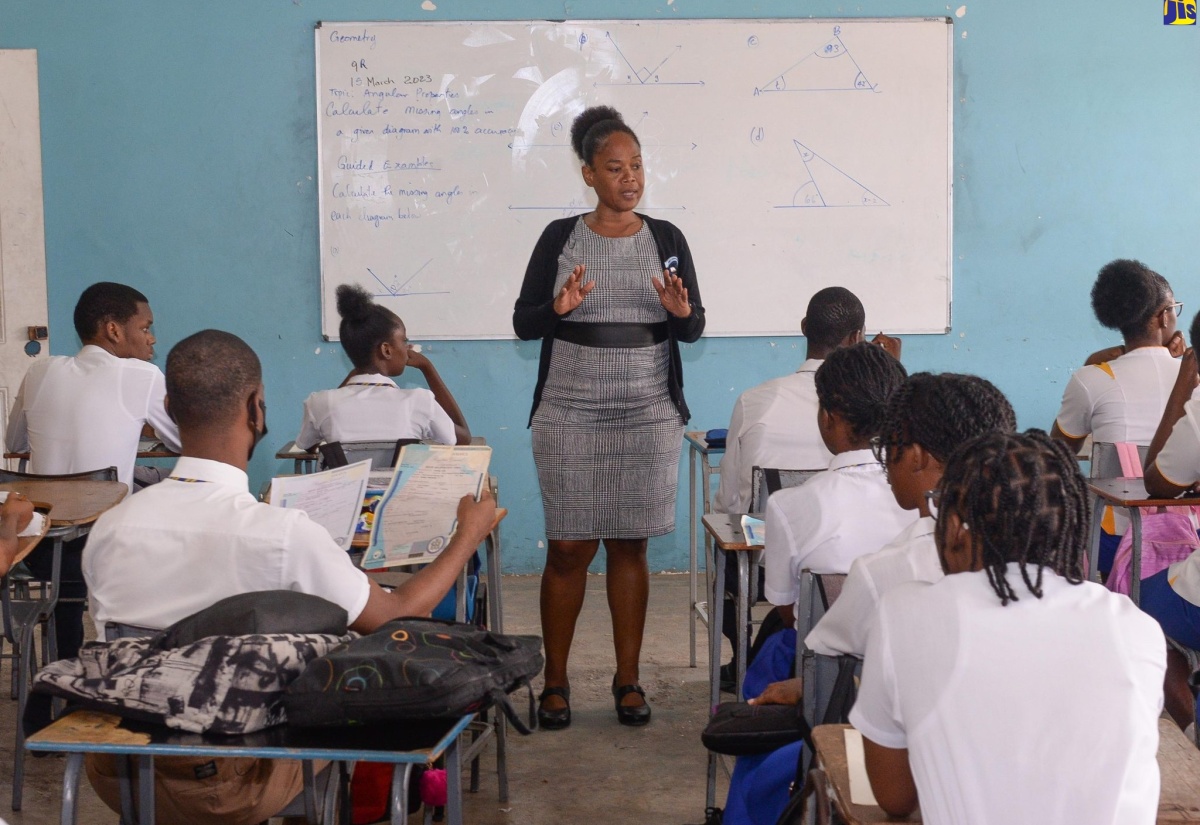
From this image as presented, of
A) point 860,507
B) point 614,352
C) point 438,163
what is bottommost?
point 860,507

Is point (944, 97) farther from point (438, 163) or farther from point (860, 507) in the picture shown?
point (860, 507)

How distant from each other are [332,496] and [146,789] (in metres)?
0.60

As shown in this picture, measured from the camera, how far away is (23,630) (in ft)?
9.29

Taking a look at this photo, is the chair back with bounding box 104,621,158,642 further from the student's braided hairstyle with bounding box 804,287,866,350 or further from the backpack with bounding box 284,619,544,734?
the student's braided hairstyle with bounding box 804,287,866,350

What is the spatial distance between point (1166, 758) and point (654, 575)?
3789 millimetres

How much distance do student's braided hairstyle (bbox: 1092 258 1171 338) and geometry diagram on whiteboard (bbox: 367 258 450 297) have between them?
255 cm

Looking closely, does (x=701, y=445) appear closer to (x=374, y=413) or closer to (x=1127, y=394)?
(x=374, y=413)

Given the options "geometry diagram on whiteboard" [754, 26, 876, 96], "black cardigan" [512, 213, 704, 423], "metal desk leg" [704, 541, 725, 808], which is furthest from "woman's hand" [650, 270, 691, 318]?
"geometry diagram on whiteboard" [754, 26, 876, 96]

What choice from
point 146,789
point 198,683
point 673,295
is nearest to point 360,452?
point 673,295

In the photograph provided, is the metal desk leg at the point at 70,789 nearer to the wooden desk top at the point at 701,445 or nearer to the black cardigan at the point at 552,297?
the black cardigan at the point at 552,297

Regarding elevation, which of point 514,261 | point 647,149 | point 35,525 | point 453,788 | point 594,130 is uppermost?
point 647,149

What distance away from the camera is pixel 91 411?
346cm

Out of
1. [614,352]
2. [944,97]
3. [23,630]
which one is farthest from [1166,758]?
[944,97]

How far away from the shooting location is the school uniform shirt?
1.21 meters
